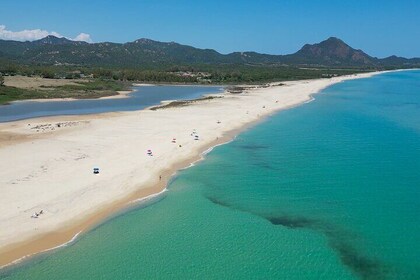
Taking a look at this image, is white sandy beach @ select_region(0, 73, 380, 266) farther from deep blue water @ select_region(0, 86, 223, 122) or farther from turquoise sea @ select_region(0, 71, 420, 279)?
deep blue water @ select_region(0, 86, 223, 122)

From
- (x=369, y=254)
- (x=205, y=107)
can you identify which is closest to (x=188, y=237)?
(x=369, y=254)

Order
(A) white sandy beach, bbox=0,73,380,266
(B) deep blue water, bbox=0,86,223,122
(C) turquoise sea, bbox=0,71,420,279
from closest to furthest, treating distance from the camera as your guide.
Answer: (C) turquoise sea, bbox=0,71,420,279, (A) white sandy beach, bbox=0,73,380,266, (B) deep blue water, bbox=0,86,223,122

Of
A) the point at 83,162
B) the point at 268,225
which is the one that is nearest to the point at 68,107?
the point at 83,162

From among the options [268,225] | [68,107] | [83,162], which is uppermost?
[83,162]

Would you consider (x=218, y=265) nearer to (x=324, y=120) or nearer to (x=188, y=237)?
(x=188, y=237)

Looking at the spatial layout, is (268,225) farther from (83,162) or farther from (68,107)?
(68,107)

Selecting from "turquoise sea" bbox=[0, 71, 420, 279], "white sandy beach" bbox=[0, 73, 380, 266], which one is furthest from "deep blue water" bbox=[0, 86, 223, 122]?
"turquoise sea" bbox=[0, 71, 420, 279]
